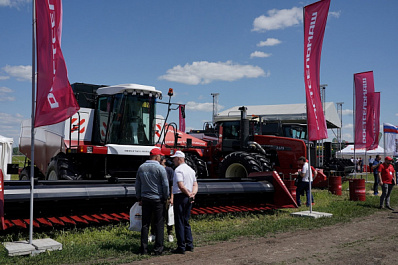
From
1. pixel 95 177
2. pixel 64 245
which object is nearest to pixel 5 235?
pixel 64 245

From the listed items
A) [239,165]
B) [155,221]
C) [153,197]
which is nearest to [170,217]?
[155,221]

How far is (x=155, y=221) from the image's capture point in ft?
19.9

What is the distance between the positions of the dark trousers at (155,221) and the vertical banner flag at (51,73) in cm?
198

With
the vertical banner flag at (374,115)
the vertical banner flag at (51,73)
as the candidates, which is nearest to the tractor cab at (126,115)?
the vertical banner flag at (51,73)

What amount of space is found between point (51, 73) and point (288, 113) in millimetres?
18758

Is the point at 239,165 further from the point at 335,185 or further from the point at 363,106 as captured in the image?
the point at 363,106

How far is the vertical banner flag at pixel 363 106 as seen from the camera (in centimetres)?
1909

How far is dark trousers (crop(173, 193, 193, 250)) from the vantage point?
611 centimetres

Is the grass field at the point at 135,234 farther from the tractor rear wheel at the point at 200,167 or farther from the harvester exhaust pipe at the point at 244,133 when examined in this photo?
the tractor rear wheel at the point at 200,167

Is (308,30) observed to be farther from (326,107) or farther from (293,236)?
(326,107)

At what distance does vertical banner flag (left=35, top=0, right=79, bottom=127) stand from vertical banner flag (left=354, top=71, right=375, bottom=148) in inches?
633

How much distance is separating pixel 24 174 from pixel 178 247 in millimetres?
9560

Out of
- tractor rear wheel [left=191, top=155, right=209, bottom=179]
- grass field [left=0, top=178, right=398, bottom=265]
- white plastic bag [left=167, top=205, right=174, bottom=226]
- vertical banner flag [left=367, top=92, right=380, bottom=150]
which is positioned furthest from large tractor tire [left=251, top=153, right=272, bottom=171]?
vertical banner flag [left=367, top=92, right=380, bottom=150]

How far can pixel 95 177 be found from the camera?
35.4ft
